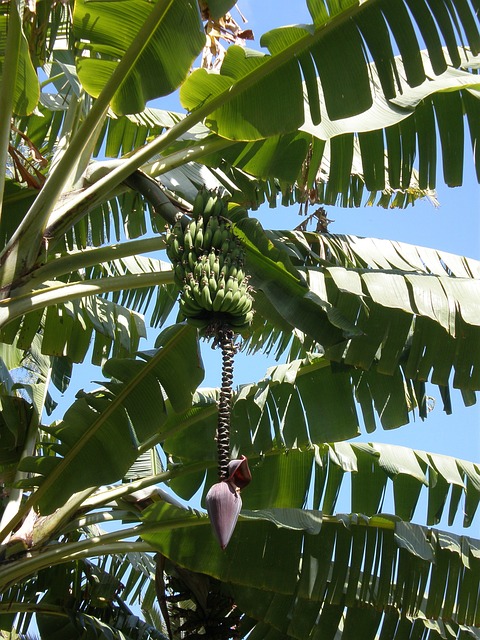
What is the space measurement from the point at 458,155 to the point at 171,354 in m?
1.37

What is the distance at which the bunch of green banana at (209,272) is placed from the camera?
2.06 metres

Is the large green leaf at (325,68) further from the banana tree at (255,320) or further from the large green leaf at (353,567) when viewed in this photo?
the large green leaf at (353,567)

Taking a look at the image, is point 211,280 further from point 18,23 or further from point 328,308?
point 18,23

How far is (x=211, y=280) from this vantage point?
206 cm

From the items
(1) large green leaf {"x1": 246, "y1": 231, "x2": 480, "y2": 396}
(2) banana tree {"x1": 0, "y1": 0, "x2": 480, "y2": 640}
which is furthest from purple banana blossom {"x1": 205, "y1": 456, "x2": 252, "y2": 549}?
(1) large green leaf {"x1": 246, "y1": 231, "x2": 480, "y2": 396}

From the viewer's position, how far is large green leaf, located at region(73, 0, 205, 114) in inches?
97.6

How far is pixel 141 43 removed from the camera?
8.13 feet

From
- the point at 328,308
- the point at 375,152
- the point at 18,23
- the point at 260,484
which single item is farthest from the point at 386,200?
the point at 18,23

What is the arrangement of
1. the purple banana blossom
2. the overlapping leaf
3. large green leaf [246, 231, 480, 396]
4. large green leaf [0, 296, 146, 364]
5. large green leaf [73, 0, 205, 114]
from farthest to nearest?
large green leaf [0, 296, 146, 364], the overlapping leaf, large green leaf [246, 231, 480, 396], large green leaf [73, 0, 205, 114], the purple banana blossom

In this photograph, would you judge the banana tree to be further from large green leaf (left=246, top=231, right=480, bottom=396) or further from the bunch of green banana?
the bunch of green banana

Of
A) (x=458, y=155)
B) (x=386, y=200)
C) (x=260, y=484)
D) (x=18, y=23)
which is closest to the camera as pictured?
(x=18, y=23)

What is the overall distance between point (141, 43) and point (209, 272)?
86cm

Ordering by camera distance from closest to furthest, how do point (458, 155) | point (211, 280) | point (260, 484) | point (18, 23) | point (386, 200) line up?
1. point (211, 280)
2. point (18, 23)
3. point (458, 155)
4. point (260, 484)
5. point (386, 200)

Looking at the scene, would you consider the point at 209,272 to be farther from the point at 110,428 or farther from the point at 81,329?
the point at 81,329
